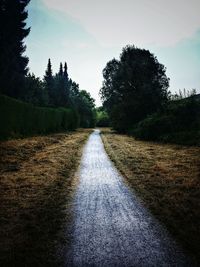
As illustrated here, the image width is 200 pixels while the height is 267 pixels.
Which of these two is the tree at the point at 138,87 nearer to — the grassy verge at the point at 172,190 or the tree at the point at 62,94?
the grassy verge at the point at 172,190

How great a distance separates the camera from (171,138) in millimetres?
25031

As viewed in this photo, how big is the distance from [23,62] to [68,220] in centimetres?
4808

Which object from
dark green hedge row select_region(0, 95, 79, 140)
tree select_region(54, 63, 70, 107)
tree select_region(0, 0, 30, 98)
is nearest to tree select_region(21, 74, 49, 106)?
tree select_region(0, 0, 30, 98)

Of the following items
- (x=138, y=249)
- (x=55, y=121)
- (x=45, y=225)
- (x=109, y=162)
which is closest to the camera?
(x=138, y=249)

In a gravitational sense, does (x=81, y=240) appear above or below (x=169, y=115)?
below

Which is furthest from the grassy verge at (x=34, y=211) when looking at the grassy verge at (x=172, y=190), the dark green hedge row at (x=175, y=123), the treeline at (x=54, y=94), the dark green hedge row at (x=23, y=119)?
the treeline at (x=54, y=94)

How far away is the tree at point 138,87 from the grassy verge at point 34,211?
93.4 ft

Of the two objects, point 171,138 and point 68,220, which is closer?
point 68,220

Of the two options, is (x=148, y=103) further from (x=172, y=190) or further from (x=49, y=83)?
(x=49, y=83)

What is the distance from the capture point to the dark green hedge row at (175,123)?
25167mm

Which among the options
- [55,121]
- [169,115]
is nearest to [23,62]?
[55,121]

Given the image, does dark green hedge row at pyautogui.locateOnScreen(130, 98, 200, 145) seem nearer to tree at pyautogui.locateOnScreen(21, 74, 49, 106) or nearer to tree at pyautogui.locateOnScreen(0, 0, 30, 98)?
tree at pyautogui.locateOnScreen(0, 0, 30, 98)

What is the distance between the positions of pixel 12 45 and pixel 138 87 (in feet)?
68.3

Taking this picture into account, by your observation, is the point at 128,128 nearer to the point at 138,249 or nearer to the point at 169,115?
the point at 169,115
